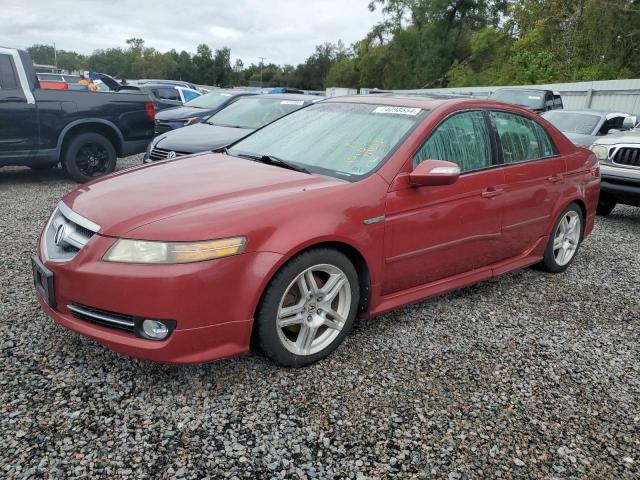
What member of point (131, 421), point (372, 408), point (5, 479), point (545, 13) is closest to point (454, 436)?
point (372, 408)

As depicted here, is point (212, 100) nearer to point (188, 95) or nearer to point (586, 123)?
point (188, 95)

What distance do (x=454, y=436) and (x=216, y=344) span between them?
1.22 metres

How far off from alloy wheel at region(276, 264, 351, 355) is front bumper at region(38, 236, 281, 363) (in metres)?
0.25

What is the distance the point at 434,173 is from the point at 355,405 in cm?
139

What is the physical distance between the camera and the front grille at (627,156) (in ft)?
21.7

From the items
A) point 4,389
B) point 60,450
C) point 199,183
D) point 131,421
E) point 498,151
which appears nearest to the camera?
point 60,450

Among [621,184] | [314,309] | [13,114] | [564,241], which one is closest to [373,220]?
[314,309]

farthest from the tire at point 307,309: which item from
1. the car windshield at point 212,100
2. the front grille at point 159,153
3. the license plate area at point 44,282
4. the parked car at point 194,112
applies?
the car windshield at point 212,100

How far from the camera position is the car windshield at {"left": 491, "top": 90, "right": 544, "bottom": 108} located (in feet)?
42.3

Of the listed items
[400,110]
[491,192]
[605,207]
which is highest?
[400,110]

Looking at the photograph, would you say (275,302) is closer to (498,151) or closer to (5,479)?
(5,479)

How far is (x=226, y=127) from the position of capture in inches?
304

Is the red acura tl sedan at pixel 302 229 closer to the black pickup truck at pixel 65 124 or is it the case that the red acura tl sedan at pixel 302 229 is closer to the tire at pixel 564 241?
the tire at pixel 564 241

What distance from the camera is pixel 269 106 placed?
27.2ft
